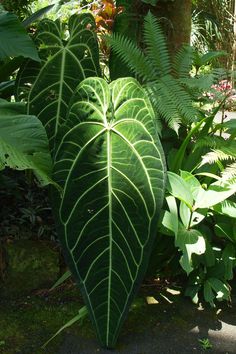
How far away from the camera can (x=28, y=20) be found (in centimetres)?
267

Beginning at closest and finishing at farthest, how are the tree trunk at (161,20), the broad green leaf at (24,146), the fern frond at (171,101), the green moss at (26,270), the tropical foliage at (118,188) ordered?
the broad green leaf at (24,146) → the tropical foliage at (118,188) → the fern frond at (171,101) → the green moss at (26,270) → the tree trunk at (161,20)

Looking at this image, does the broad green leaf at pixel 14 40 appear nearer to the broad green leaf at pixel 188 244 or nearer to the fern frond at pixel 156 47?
the fern frond at pixel 156 47

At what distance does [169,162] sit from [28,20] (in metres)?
1.09

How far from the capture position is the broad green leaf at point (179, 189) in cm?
207

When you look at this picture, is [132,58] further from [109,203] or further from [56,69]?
[109,203]

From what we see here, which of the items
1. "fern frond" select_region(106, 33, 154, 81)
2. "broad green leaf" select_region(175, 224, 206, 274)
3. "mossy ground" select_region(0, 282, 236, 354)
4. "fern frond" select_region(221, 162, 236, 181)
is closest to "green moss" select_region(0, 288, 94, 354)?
"mossy ground" select_region(0, 282, 236, 354)

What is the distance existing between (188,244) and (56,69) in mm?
989

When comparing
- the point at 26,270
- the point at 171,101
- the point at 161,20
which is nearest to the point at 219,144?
the point at 171,101

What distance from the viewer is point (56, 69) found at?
7.57 feet

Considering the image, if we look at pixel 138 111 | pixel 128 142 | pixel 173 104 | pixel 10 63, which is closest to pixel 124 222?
pixel 128 142

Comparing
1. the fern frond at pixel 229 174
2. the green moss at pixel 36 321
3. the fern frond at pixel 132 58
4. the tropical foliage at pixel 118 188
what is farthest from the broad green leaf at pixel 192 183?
the green moss at pixel 36 321

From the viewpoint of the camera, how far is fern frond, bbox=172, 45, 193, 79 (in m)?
2.38

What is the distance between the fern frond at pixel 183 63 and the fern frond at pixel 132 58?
0.45 feet

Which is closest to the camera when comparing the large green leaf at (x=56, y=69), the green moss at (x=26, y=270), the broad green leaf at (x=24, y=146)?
the broad green leaf at (x=24, y=146)
